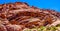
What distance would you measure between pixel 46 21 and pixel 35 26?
199 centimetres

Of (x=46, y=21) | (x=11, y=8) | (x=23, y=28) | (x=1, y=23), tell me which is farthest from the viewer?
(x=11, y=8)

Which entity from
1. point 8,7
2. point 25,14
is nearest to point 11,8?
point 8,7

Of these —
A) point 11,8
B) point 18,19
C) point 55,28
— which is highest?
point 11,8

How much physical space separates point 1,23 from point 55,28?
20.2 ft

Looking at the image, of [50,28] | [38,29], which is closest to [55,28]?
[50,28]

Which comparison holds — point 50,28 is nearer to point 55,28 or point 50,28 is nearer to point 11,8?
point 55,28

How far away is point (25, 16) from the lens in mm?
25312

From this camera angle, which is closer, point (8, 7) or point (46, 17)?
point (46, 17)

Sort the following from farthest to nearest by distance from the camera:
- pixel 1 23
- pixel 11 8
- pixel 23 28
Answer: pixel 11 8 → pixel 23 28 → pixel 1 23

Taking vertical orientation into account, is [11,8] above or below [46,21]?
above

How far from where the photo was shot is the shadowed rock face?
23.8 meters

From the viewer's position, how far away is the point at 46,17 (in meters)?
24.9

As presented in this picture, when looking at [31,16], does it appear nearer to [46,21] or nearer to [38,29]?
[46,21]

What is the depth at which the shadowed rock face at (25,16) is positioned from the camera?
78.2ft
